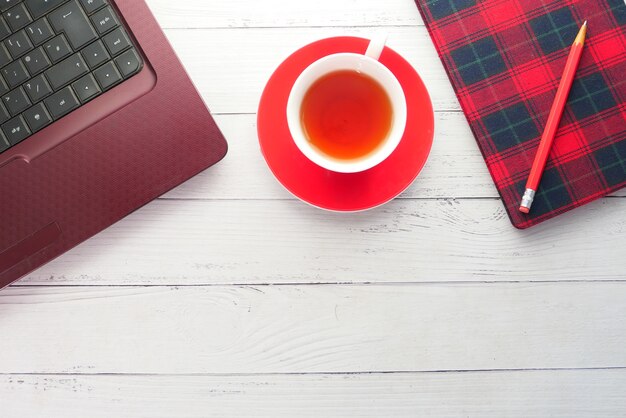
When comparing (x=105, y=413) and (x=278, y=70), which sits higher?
(x=278, y=70)

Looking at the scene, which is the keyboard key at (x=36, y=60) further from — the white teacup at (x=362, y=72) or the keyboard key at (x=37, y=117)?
the white teacup at (x=362, y=72)

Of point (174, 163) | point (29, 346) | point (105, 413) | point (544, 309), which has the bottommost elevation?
point (544, 309)

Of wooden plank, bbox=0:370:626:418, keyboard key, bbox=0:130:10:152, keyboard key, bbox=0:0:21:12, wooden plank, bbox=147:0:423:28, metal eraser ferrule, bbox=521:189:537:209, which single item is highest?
keyboard key, bbox=0:0:21:12

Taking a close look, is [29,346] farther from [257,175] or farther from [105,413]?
[257,175]

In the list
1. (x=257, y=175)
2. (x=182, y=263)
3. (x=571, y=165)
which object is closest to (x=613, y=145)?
(x=571, y=165)

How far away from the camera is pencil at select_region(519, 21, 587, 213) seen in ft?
2.28

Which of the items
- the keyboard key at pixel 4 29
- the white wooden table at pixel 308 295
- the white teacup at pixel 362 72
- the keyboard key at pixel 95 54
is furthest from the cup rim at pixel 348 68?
the keyboard key at pixel 4 29

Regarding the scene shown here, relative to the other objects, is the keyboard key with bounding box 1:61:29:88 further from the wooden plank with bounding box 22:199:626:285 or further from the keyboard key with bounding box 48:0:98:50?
the wooden plank with bounding box 22:199:626:285

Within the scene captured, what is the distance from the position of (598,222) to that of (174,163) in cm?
55

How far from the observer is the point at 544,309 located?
729 millimetres

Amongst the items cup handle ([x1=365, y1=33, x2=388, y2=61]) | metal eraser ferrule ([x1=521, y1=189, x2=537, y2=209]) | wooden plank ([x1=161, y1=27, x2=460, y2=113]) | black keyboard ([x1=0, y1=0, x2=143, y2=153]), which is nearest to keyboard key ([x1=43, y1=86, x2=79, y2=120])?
black keyboard ([x1=0, y1=0, x2=143, y2=153])

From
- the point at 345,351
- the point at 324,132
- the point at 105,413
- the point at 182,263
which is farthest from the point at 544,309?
the point at 105,413

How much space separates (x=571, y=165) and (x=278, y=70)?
39cm

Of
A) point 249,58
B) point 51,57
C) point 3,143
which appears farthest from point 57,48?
point 249,58
